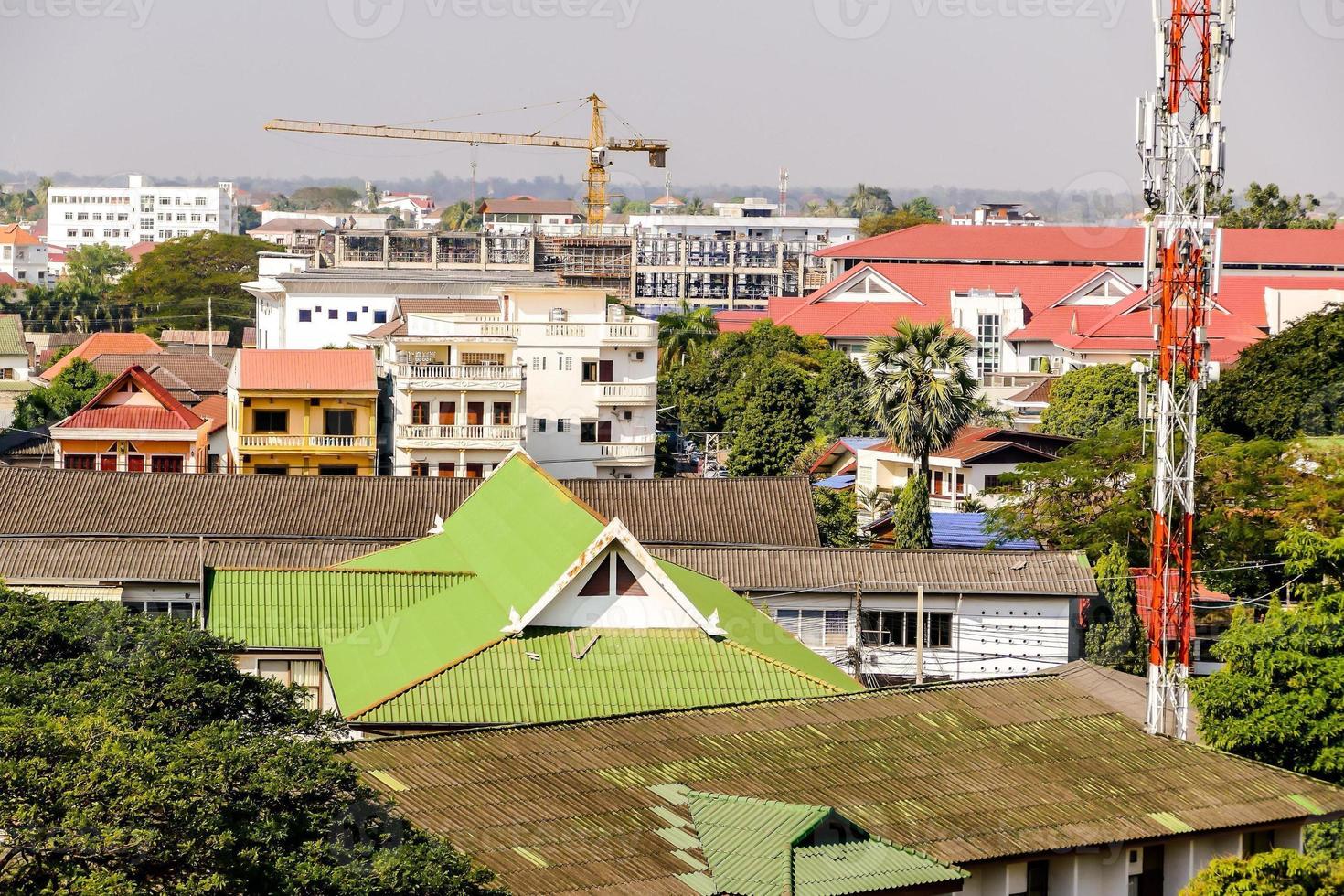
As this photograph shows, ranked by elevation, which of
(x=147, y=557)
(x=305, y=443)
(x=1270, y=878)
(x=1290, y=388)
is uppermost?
(x=1290, y=388)

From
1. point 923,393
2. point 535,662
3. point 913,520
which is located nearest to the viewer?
point 535,662

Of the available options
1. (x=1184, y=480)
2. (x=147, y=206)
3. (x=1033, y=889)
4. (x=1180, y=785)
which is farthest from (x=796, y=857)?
(x=147, y=206)

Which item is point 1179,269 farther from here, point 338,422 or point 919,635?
point 338,422

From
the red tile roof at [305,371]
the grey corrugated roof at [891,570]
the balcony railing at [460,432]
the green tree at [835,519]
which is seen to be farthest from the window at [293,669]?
the balcony railing at [460,432]

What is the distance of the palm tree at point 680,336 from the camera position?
269 feet

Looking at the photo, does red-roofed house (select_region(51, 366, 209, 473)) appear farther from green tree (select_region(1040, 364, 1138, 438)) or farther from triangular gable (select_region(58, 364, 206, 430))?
green tree (select_region(1040, 364, 1138, 438))

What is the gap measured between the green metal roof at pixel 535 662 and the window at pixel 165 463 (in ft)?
69.5

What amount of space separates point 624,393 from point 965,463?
31.2ft

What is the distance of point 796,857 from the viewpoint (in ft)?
60.3

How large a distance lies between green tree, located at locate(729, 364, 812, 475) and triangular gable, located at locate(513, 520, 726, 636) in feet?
119

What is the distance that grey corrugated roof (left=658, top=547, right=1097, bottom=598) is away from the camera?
3416 centimetres

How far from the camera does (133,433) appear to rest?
49094 millimetres

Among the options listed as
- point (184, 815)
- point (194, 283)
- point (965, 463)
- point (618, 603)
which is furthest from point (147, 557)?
point (194, 283)

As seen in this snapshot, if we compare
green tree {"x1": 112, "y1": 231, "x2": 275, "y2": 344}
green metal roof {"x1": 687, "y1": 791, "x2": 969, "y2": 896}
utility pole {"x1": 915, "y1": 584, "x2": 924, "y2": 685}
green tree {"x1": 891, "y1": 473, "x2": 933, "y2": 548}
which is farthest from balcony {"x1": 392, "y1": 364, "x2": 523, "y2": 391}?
green tree {"x1": 112, "y1": 231, "x2": 275, "y2": 344}
